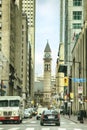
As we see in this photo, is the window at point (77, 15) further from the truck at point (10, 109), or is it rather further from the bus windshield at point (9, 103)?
the bus windshield at point (9, 103)

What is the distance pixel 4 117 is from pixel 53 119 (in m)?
5.31

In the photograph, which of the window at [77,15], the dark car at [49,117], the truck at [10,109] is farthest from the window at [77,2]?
the dark car at [49,117]

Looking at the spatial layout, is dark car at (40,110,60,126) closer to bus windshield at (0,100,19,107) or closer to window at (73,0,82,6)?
bus windshield at (0,100,19,107)

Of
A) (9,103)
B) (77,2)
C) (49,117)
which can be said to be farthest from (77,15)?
(49,117)

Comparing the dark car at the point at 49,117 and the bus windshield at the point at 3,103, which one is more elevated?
the bus windshield at the point at 3,103

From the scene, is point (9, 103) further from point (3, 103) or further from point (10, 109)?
point (10, 109)

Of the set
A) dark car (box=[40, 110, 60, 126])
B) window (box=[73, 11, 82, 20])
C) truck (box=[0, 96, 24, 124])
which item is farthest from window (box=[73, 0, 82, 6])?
dark car (box=[40, 110, 60, 126])

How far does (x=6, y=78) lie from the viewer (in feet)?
461

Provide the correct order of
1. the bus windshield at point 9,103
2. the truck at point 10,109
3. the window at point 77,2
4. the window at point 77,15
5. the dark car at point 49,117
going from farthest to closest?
the window at point 77,15 → the window at point 77,2 → the bus windshield at point 9,103 → the truck at point 10,109 → the dark car at point 49,117

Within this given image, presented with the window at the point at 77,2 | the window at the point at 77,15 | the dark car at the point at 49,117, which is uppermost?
the window at the point at 77,2

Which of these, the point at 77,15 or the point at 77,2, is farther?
the point at 77,15

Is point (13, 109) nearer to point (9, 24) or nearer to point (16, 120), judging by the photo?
point (16, 120)

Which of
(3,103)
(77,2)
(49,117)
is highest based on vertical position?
(77,2)

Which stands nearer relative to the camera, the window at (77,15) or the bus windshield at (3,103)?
the bus windshield at (3,103)
